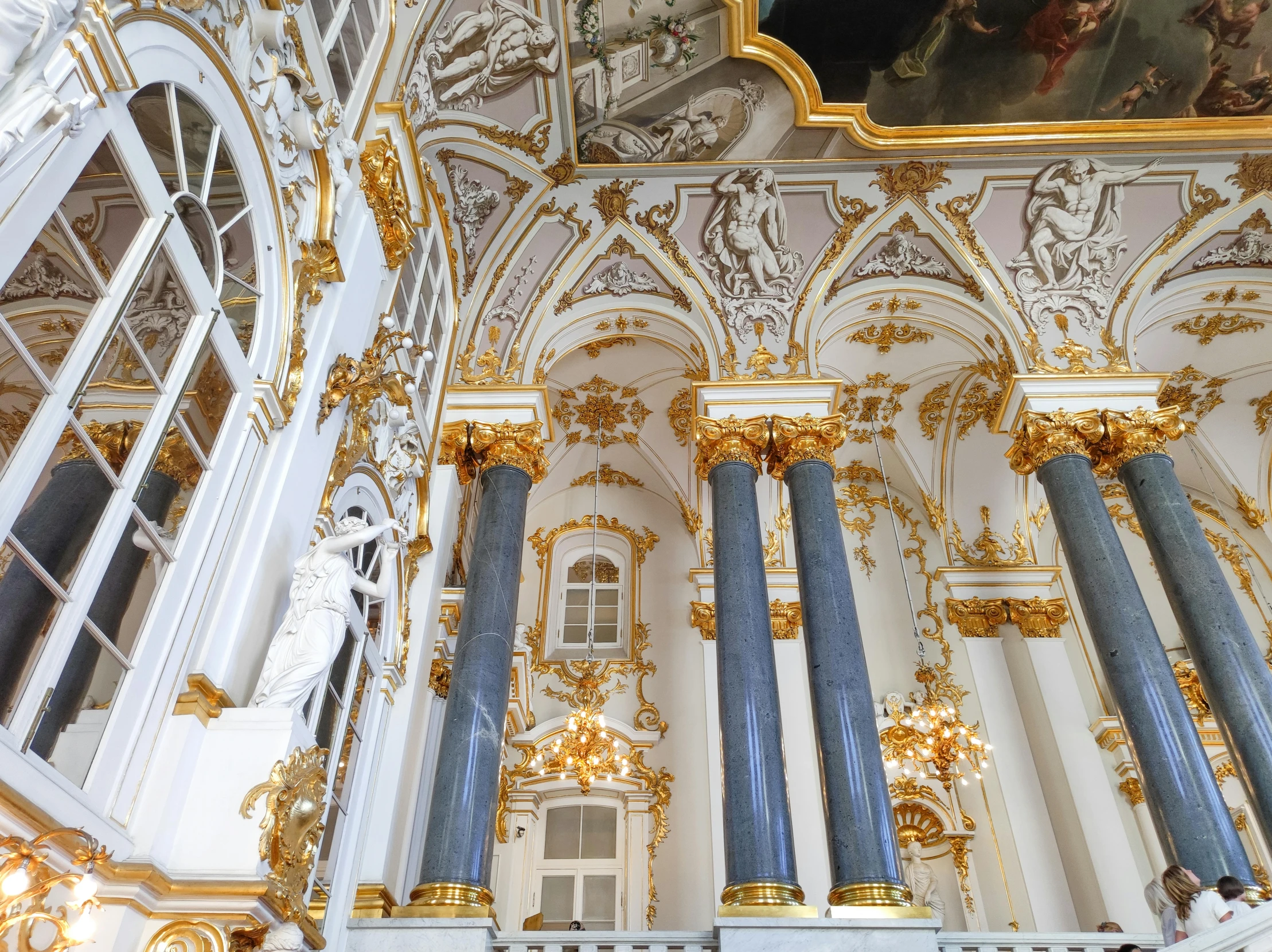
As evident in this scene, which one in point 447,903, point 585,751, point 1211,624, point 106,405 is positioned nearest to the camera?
point 106,405

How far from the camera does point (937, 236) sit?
9508 millimetres

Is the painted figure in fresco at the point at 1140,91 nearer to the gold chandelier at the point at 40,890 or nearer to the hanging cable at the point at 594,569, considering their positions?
the hanging cable at the point at 594,569

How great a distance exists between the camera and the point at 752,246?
31.0ft

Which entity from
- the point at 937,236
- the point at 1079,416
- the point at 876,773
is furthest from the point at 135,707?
the point at 937,236

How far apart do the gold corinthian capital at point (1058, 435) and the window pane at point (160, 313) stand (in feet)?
22.8

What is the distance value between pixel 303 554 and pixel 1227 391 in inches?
433

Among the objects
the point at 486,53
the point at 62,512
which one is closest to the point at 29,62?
the point at 62,512

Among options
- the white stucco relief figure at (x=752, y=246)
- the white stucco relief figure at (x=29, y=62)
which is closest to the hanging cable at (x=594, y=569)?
the white stucco relief figure at (x=752, y=246)

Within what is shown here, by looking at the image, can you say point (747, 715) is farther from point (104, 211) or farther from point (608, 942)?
point (104, 211)

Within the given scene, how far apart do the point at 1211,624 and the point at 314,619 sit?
6.32 meters

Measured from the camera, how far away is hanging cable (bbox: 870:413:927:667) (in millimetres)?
11078

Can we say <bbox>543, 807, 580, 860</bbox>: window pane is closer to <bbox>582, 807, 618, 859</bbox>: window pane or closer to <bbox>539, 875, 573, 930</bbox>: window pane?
<bbox>582, 807, 618, 859</bbox>: window pane

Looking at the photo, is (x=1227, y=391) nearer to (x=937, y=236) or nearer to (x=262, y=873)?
(x=937, y=236)

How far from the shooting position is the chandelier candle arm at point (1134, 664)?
5.88 meters
